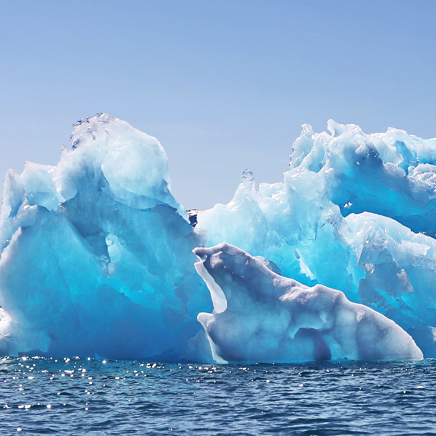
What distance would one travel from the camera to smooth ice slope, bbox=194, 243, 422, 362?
1798cm

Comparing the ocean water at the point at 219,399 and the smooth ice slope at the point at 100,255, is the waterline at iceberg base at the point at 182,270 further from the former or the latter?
the ocean water at the point at 219,399

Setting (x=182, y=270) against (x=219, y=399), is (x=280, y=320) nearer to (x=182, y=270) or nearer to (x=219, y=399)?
(x=182, y=270)

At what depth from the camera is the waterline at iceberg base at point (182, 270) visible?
18266mm

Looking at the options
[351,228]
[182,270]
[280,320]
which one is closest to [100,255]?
[182,270]

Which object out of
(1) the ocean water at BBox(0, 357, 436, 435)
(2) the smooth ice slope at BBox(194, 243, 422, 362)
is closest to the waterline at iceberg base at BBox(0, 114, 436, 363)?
(2) the smooth ice slope at BBox(194, 243, 422, 362)

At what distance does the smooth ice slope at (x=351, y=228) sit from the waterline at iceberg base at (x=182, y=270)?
5 cm

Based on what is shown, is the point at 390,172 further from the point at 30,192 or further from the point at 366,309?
the point at 30,192

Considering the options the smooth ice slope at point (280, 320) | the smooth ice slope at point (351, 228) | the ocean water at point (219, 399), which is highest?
the smooth ice slope at point (351, 228)

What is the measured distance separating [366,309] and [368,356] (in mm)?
1453

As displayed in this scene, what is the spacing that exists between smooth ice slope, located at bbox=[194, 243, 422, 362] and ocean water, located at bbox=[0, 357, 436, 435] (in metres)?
0.56

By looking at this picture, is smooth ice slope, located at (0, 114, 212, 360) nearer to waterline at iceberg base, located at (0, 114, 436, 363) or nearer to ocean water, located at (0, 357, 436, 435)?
waterline at iceberg base, located at (0, 114, 436, 363)

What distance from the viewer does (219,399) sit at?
13383 millimetres

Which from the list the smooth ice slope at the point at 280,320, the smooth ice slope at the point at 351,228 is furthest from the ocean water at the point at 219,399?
the smooth ice slope at the point at 351,228

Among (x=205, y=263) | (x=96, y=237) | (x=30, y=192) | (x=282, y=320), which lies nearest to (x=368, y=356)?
(x=282, y=320)
